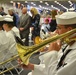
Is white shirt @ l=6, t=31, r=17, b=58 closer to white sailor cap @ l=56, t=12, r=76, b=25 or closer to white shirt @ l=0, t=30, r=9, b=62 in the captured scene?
white shirt @ l=0, t=30, r=9, b=62

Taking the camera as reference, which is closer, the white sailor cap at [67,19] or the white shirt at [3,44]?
the white sailor cap at [67,19]

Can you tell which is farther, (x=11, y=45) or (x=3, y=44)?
(x=11, y=45)

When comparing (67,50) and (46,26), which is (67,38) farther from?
(46,26)

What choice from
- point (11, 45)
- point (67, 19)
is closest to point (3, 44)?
point (11, 45)

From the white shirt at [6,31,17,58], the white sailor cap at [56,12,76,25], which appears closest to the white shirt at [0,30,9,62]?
the white shirt at [6,31,17,58]

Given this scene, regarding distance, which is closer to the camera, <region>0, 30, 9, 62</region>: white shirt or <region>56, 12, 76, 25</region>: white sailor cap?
<region>56, 12, 76, 25</region>: white sailor cap

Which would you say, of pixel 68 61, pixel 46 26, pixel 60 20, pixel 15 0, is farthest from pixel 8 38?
pixel 15 0

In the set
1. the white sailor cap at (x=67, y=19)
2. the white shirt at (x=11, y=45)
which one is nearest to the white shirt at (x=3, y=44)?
the white shirt at (x=11, y=45)

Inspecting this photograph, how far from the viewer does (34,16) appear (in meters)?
7.20

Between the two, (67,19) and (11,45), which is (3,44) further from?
(67,19)

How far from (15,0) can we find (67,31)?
50.5ft

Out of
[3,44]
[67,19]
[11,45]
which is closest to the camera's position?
[67,19]

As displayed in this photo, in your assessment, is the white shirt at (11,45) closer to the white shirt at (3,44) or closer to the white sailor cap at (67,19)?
the white shirt at (3,44)

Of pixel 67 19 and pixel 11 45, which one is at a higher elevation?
pixel 67 19
